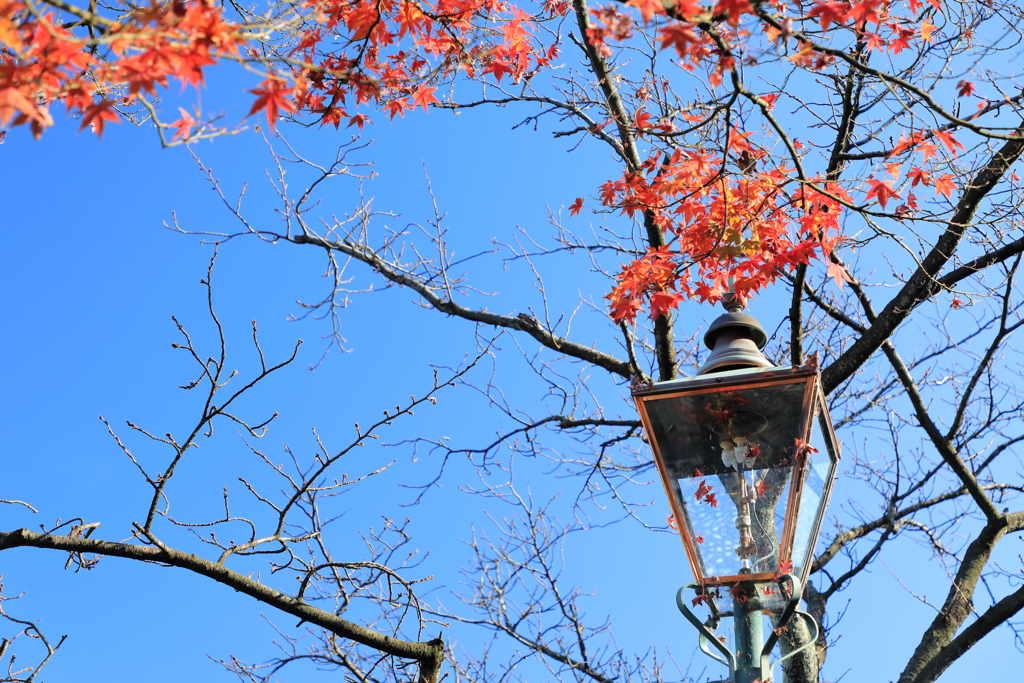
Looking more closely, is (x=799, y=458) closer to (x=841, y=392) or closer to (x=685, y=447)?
(x=685, y=447)

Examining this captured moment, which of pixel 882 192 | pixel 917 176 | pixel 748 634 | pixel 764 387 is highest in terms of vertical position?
pixel 917 176

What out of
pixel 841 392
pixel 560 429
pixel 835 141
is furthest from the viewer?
pixel 841 392

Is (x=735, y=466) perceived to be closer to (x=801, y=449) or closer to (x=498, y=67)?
(x=801, y=449)

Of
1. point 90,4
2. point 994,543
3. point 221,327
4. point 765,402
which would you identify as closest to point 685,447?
point 765,402

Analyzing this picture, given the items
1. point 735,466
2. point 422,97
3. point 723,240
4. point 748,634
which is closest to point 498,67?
point 422,97

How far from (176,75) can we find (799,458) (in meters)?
2.50

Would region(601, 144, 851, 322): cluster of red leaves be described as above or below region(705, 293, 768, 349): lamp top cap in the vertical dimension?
above

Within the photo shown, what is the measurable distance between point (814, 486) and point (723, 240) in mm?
1522

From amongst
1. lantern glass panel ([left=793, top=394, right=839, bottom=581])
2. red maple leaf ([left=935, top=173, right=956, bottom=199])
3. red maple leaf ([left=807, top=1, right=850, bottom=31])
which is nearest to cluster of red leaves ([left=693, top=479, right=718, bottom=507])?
lantern glass panel ([left=793, top=394, right=839, bottom=581])

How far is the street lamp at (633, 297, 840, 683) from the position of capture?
3.19 metres

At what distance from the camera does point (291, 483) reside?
366cm

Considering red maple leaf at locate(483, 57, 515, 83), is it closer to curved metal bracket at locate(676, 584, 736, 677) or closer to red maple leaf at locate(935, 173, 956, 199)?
red maple leaf at locate(935, 173, 956, 199)

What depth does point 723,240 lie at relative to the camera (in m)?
4.45

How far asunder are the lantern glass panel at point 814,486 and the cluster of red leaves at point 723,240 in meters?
1.16
